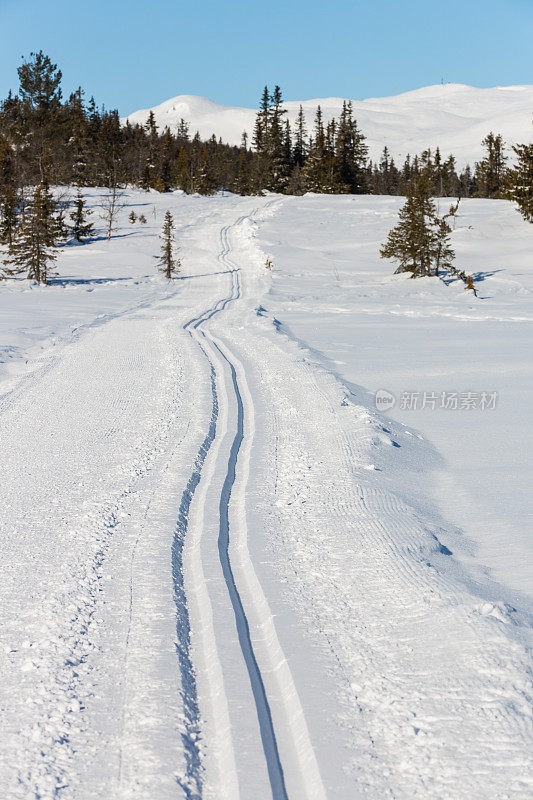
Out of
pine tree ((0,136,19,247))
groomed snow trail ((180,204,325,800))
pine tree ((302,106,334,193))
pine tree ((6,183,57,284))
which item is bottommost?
groomed snow trail ((180,204,325,800))

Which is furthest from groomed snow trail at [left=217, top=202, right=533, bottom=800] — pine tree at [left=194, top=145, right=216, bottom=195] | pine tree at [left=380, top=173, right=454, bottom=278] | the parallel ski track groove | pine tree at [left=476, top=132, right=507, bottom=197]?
pine tree at [left=476, top=132, right=507, bottom=197]

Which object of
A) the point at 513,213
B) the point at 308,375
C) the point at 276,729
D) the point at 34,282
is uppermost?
the point at 513,213

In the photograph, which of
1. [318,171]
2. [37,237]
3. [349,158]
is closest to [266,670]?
[37,237]

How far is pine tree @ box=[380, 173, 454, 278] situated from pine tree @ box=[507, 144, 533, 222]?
1524 cm

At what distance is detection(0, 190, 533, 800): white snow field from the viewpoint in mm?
2254

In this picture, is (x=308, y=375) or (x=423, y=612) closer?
(x=423, y=612)

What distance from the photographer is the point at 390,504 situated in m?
4.43

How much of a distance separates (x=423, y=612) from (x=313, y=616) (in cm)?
57

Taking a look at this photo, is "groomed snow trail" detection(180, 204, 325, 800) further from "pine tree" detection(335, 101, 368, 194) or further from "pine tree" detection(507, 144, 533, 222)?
"pine tree" detection(335, 101, 368, 194)

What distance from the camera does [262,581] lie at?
3.41 meters

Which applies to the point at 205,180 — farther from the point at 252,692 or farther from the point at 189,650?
the point at 252,692

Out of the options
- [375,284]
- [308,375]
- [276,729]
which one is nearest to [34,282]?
[375,284]

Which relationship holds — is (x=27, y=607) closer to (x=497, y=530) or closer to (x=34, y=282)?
(x=497, y=530)

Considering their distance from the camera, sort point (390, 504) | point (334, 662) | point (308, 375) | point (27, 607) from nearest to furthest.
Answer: point (334, 662)
point (27, 607)
point (390, 504)
point (308, 375)
